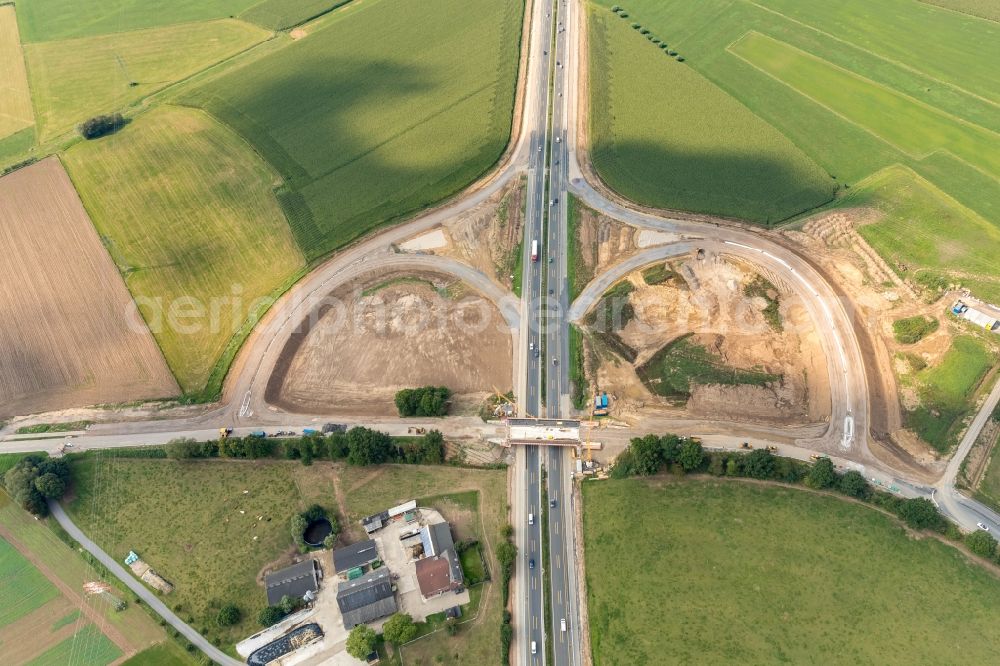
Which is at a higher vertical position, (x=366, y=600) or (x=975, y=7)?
(x=975, y=7)

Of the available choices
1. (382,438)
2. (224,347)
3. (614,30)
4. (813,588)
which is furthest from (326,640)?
(614,30)

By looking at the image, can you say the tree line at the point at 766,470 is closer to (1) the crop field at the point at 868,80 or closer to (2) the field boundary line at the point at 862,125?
(1) the crop field at the point at 868,80

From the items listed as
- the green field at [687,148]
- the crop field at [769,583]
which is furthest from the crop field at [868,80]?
the crop field at [769,583]

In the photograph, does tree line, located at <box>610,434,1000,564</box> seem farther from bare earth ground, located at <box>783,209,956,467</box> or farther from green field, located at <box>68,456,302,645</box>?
green field, located at <box>68,456,302,645</box>

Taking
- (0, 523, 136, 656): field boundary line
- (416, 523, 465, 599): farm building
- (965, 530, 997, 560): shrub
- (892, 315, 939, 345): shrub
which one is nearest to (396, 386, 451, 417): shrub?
(416, 523, 465, 599): farm building

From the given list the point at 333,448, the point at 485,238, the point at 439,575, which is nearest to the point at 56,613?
the point at 333,448

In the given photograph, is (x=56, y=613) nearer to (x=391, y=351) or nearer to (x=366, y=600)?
(x=366, y=600)
